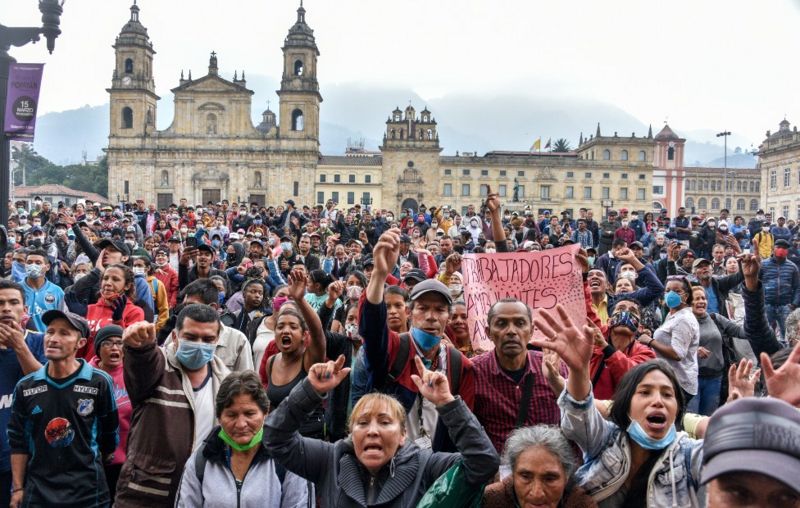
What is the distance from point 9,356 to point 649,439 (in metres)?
3.72

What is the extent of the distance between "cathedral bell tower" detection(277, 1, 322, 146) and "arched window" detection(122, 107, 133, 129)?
14011 millimetres

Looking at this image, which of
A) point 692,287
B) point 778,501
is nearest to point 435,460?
point 778,501

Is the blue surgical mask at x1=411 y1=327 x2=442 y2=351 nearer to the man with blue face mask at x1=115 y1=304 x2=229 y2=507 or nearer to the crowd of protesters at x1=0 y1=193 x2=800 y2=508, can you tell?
the crowd of protesters at x1=0 y1=193 x2=800 y2=508

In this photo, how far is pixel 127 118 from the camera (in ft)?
212

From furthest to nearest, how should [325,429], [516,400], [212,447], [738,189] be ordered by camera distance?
[738,189] < [325,429] < [516,400] < [212,447]

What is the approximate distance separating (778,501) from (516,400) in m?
2.09

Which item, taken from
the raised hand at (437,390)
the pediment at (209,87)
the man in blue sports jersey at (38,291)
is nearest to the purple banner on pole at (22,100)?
the man in blue sports jersey at (38,291)

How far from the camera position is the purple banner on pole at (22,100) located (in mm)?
7559

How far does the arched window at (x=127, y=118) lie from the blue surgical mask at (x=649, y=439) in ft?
223

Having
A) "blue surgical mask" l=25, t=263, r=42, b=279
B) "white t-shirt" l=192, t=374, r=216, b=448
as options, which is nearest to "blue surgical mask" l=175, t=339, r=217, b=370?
"white t-shirt" l=192, t=374, r=216, b=448

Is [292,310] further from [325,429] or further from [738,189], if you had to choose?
[738,189]

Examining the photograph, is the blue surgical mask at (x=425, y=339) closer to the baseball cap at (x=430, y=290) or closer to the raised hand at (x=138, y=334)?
the baseball cap at (x=430, y=290)

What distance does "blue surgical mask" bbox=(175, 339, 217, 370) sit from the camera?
386cm

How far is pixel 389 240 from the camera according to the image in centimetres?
363
